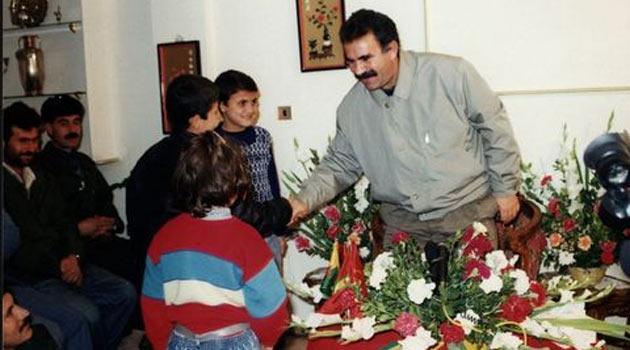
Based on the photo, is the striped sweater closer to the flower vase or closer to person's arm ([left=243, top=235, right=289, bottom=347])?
person's arm ([left=243, top=235, right=289, bottom=347])

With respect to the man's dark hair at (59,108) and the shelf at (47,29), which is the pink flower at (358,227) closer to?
the man's dark hair at (59,108)

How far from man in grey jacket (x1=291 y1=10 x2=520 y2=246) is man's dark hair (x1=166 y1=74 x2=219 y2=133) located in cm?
48

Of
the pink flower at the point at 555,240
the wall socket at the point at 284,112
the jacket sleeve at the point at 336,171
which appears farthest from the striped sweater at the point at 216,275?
the wall socket at the point at 284,112

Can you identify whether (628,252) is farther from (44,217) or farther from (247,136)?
(44,217)

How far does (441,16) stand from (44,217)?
2096mm

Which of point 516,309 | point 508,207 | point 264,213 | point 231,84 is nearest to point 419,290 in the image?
point 516,309

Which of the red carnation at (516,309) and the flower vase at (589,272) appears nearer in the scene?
the red carnation at (516,309)

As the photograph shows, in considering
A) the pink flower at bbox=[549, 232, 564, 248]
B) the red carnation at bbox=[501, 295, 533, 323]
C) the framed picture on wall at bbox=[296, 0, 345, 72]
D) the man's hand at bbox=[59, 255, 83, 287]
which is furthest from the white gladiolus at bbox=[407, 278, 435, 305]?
the framed picture on wall at bbox=[296, 0, 345, 72]

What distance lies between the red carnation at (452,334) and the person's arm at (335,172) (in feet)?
4.36

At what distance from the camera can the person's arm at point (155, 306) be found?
6.45 feet

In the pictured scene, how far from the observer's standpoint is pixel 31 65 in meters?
4.06

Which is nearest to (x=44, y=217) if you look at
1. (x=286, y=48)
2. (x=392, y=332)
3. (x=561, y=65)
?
(x=286, y=48)

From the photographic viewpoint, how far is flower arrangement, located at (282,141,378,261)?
333cm

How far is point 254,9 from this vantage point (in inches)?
150
